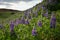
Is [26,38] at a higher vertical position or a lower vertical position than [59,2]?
lower

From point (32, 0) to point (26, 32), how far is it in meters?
12.6

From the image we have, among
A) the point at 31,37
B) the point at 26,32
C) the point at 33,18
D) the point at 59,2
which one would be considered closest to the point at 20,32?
the point at 26,32

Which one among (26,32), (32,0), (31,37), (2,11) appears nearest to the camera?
(31,37)

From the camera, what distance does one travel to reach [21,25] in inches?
230

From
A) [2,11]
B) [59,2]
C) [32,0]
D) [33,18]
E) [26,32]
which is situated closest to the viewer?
[26,32]

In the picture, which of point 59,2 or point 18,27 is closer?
point 18,27

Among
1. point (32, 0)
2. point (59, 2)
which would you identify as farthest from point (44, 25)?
point (32, 0)

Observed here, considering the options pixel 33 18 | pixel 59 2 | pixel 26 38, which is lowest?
Result: pixel 26 38

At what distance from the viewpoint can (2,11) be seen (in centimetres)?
1481

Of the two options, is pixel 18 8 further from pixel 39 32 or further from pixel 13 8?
pixel 39 32

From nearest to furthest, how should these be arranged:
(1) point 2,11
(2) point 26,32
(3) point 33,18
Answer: (2) point 26,32
(3) point 33,18
(1) point 2,11

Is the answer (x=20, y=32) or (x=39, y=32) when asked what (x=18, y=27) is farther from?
(x=39, y=32)

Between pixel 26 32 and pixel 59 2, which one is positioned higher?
pixel 59 2

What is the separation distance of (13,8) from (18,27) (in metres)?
9.10
